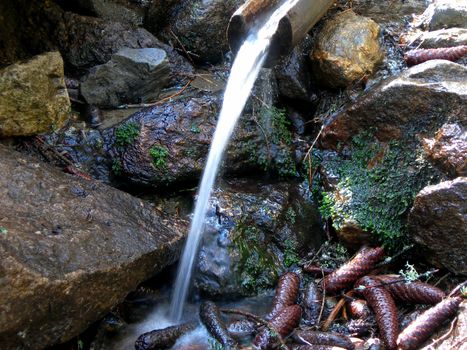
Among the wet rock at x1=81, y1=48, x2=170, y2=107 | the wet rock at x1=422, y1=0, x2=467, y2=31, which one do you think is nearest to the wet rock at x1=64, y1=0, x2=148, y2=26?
the wet rock at x1=81, y1=48, x2=170, y2=107

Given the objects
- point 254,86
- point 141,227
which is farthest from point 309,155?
point 141,227

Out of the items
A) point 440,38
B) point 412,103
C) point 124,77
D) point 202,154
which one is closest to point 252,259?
point 202,154

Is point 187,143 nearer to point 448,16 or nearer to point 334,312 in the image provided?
point 334,312

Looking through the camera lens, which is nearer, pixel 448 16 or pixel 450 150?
pixel 450 150

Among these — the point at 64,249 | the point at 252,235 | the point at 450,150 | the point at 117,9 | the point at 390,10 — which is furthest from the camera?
the point at 390,10

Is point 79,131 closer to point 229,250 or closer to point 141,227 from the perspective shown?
point 141,227

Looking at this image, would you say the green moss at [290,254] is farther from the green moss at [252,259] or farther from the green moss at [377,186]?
the green moss at [377,186]
